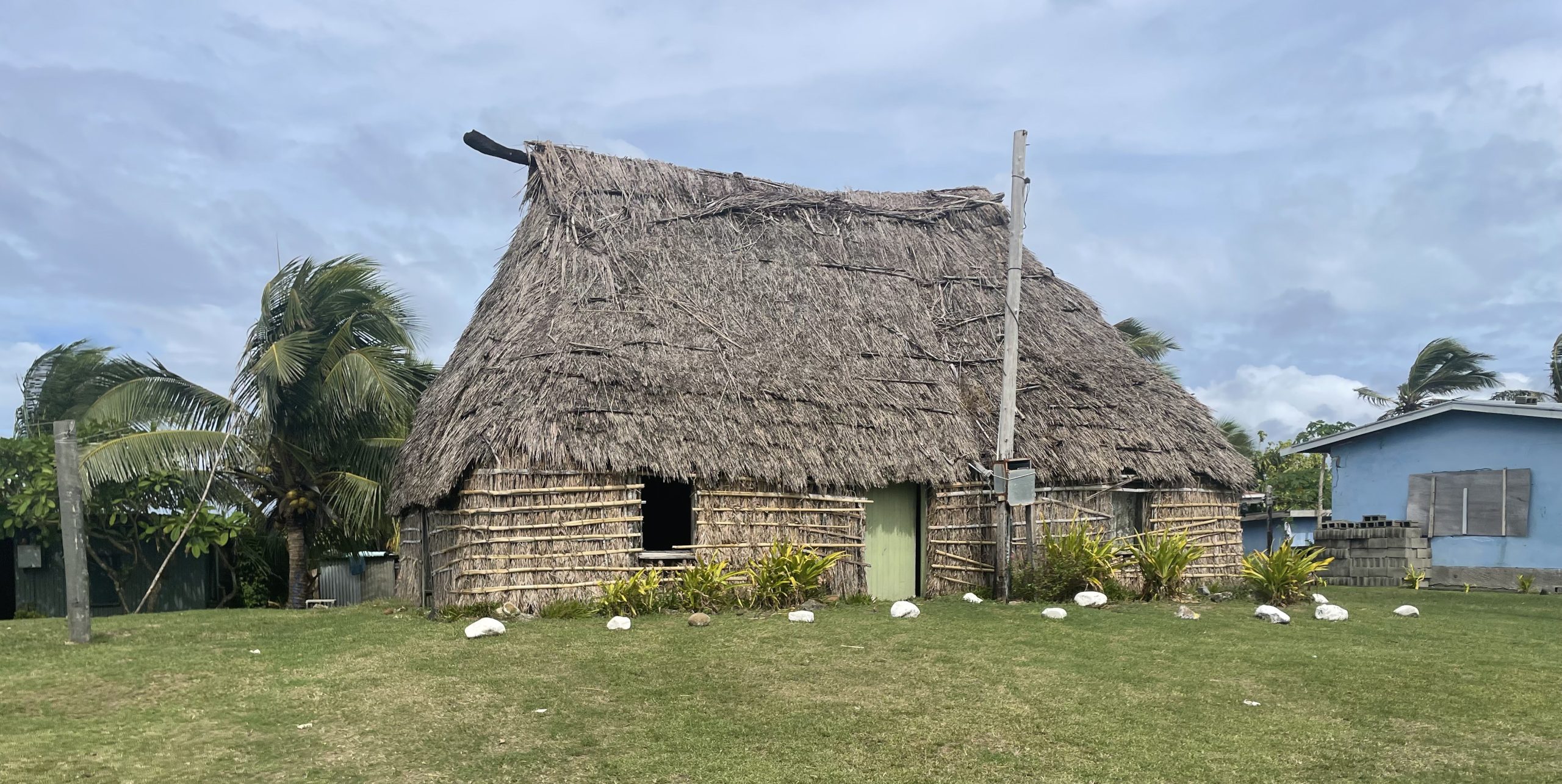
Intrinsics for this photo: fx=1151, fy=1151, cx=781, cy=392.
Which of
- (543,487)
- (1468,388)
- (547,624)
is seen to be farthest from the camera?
(1468,388)

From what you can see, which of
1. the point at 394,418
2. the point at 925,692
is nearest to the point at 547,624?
the point at 925,692

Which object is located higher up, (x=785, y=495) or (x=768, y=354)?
(x=768, y=354)

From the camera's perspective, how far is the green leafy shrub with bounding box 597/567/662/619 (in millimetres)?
12383

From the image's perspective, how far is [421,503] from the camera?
13766 millimetres

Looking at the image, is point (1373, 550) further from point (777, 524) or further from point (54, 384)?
point (54, 384)

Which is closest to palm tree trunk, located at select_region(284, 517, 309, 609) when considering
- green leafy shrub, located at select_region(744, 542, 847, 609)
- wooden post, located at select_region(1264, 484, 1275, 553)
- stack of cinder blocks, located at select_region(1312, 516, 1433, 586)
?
green leafy shrub, located at select_region(744, 542, 847, 609)

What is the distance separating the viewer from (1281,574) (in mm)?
13438

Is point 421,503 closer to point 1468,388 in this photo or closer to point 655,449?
point 655,449

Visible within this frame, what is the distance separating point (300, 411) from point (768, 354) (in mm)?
7254

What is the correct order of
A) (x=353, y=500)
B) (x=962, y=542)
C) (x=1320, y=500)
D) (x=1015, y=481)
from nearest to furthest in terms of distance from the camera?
(x=1015, y=481) < (x=962, y=542) < (x=353, y=500) < (x=1320, y=500)

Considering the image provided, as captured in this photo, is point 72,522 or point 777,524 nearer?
point 72,522

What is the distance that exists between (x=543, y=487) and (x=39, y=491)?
26.4ft

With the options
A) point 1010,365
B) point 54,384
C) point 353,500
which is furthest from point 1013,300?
point 54,384

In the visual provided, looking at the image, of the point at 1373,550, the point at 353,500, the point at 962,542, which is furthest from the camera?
the point at 1373,550
